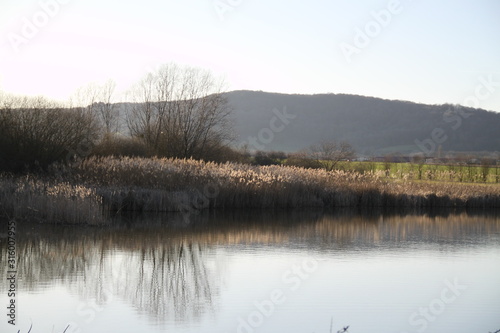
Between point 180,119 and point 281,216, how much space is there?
10.7 meters

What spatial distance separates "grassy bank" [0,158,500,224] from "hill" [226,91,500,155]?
1996 inches

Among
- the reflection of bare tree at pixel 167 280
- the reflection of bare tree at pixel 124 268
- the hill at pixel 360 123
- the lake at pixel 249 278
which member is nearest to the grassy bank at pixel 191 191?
the lake at pixel 249 278

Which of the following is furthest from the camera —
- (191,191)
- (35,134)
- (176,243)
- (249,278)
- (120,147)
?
(120,147)

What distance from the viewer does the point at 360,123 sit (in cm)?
9019

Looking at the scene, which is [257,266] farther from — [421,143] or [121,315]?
[421,143]

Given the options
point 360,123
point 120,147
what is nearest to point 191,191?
point 120,147

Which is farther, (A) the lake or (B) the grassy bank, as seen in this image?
(B) the grassy bank

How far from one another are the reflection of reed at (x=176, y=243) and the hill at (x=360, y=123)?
56.9 meters

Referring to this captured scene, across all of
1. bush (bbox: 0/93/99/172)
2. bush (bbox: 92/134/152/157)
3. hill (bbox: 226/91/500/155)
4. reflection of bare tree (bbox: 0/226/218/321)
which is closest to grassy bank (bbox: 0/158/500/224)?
bush (bbox: 0/93/99/172)

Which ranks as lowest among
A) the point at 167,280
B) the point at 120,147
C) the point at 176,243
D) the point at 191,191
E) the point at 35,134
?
the point at 167,280

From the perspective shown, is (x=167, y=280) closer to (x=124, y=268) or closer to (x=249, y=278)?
(x=124, y=268)

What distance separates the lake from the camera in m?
7.71

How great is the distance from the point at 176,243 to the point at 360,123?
79.2 meters

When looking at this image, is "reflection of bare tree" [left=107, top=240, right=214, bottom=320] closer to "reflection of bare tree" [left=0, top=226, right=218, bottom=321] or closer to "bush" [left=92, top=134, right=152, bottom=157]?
"reflection of bare tree" [left=0, top=226, right=218, bottom=321]
